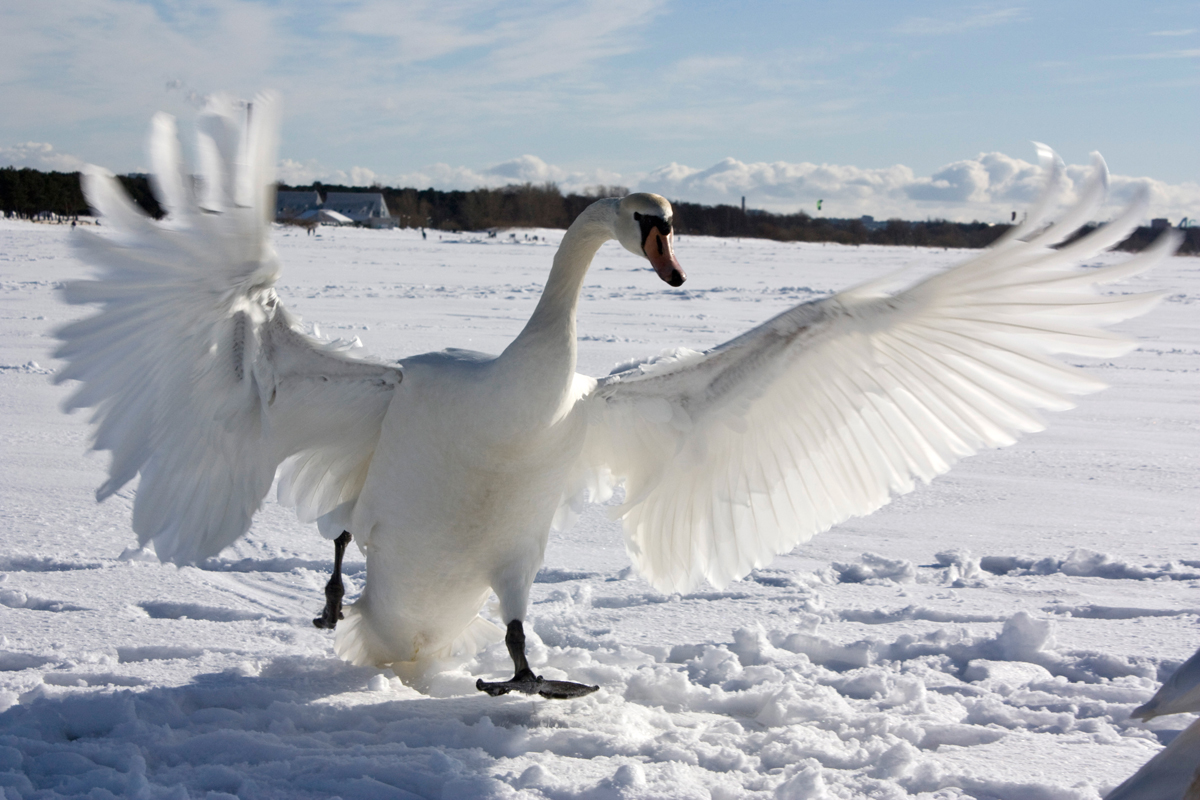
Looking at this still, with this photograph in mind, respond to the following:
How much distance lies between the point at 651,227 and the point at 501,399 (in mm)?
658

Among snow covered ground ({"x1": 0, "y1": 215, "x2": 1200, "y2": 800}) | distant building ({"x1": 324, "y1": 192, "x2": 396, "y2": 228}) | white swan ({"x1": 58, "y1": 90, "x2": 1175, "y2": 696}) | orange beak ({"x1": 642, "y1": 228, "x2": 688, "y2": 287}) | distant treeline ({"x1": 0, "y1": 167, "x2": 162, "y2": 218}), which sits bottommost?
snow covered ground ({"x1": 0, "y1": 215, "x2": 1200, "y2": 800})

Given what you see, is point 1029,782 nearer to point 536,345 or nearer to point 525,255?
point 536,345

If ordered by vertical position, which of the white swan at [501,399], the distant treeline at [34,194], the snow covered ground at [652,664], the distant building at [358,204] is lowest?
the snow covered ground at [652,664]

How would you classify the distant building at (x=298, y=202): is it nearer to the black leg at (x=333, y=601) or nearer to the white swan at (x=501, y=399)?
the black leg at (x=333, y=601)

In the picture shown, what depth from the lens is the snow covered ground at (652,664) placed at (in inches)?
97.1

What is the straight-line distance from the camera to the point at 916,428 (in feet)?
9.77

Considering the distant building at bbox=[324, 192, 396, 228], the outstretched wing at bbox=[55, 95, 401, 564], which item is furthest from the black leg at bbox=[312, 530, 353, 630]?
the distant building at bbox=[324, 192, 396, 228]

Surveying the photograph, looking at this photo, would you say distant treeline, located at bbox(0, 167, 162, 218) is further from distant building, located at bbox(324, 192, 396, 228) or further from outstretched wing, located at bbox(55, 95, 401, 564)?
outstretched wing, located at bbox(55, 95, 401, 564)

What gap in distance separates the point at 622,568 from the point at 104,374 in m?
2.32

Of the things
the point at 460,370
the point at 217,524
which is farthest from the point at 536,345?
the point at 217,524

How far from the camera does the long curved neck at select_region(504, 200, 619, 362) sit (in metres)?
2.71

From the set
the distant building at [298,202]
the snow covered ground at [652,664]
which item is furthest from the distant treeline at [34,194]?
the snow covered ground at [652,664]

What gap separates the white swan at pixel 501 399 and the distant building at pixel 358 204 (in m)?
104

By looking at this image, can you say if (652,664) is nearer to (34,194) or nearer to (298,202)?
(34,194)
